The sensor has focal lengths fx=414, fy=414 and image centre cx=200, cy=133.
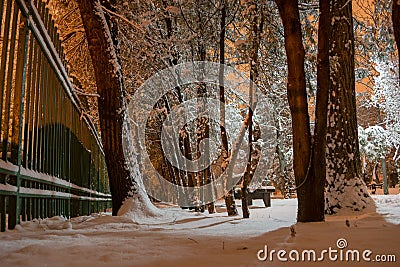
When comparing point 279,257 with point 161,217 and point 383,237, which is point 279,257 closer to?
point 383,237

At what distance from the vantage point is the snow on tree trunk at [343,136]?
270 inches

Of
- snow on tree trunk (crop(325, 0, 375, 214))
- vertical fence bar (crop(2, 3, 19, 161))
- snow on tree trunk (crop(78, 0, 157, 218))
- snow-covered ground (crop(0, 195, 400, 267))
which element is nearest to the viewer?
snow-covered ground (crop(0, 195, 400, 267))

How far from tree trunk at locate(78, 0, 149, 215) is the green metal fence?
0.56m

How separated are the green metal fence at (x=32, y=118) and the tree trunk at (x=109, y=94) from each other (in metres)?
0.56

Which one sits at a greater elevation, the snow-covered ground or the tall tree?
the tall tree

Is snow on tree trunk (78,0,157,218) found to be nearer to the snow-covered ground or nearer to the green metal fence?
the green metal fence

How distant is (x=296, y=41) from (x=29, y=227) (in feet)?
11.0

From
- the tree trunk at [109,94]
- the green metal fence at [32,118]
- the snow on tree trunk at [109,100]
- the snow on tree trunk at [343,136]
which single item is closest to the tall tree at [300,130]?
the snow on tree trunk at [343,136]

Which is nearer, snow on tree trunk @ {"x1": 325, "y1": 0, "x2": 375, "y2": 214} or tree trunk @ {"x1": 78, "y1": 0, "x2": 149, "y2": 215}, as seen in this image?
tree trunk @ {"x1": 78, "y1": 0, "x2": 149, "y2": 215}

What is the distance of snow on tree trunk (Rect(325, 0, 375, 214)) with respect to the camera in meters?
6.87

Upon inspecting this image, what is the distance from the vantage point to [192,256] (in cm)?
258

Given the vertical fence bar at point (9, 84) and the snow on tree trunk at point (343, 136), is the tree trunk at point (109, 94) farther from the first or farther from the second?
the snow on tree trunk at point (343, 136)

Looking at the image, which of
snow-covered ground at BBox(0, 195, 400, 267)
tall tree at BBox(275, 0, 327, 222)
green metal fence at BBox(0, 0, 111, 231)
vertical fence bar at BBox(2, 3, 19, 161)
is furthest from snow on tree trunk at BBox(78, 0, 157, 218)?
vertical fence bar at BBox(2, 3, 19, 161)

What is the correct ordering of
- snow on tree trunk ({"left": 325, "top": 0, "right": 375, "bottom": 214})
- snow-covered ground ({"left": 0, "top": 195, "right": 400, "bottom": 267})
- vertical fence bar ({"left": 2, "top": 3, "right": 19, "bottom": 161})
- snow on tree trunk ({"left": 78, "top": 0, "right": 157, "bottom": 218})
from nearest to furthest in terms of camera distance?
1. snow-covered ground ({"left": 0, "top": 195, "right": 400, "bottom": 267})
2. vertical fence bar ({"left": 2, "top": 3, "right": 19, "bottom": 161})
3. snow on tree trunk ({"left": 78, "top": 0, "right": 157, "bottom": 218})
4. snow on tree trunk ({"left": 325, "top": 0, "right": 375, "bottom": 214})
